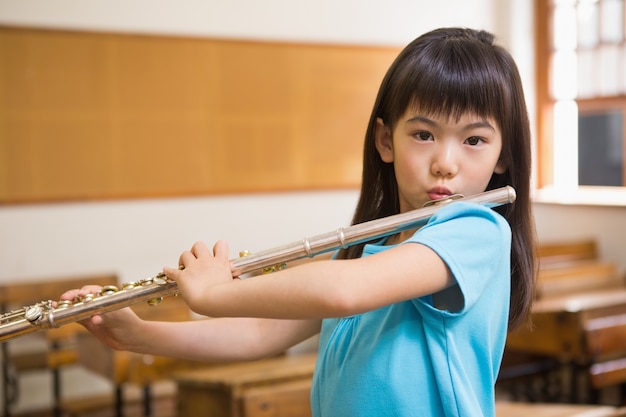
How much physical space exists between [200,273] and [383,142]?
41cm

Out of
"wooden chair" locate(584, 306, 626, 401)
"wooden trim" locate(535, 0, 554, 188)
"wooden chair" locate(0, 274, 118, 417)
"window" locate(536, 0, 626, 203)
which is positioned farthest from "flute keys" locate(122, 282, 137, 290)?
"wooden trim" locate(535, 0, 554, 188)

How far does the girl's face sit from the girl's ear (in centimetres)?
9

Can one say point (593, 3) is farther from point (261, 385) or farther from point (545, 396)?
point (261, 385)

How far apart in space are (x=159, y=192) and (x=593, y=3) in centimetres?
386

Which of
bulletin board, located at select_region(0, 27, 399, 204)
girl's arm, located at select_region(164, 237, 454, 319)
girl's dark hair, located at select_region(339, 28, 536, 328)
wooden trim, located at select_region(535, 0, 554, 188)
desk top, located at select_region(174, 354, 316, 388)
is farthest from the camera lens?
wooden trim, located at select_region(535, 0, 554, 188)

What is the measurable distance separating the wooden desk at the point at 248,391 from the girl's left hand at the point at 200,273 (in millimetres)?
1645

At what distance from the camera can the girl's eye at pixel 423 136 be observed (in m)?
1.24

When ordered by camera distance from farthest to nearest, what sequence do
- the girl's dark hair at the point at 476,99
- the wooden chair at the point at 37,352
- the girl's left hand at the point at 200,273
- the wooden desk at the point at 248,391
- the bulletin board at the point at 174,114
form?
the bulletin board at the point at 174,114, the wooden chair at the point at 37,352, the wooden desk at the point at 248,391, the girl's dark hair at the point at 476,99, the girl's left hand at the point at 200,273

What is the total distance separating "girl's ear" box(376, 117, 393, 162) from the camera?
1374mm

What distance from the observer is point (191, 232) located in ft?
20.4

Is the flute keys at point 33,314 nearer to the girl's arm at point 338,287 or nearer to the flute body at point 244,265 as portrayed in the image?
the flute body at point 244,265

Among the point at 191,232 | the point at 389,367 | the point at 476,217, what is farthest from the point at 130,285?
the point at 191,232

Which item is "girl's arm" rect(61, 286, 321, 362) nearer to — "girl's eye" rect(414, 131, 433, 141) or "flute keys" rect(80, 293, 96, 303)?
"flute keys" rect(80, 293, 96, 303)

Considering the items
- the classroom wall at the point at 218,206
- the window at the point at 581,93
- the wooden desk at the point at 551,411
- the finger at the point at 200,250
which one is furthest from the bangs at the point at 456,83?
the window at the point at 581,93
